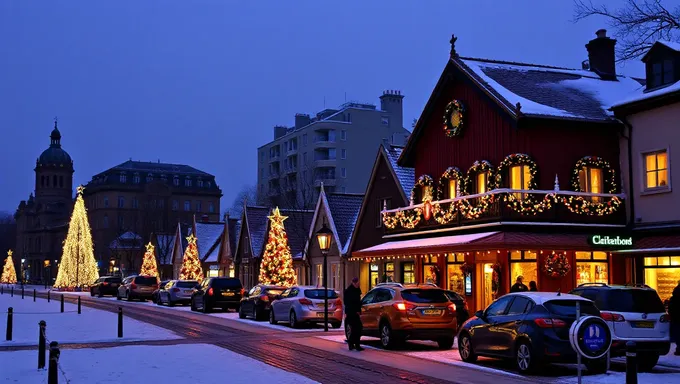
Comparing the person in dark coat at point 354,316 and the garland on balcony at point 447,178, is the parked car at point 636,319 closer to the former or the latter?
the person in dark coat at point 354,316

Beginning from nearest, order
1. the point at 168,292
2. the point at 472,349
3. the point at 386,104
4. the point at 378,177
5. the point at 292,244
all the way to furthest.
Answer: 1. the point at 472,349
2. the point at 378,177
3. the point at 168,292
4. the point at 292,244
5. the point at 386,104

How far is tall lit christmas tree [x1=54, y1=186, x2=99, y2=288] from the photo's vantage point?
73.8 meters

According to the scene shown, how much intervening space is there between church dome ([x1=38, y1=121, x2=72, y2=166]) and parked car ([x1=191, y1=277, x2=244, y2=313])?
430ft

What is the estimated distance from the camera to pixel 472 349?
722 inches

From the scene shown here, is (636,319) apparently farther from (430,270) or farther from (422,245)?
(430,270)

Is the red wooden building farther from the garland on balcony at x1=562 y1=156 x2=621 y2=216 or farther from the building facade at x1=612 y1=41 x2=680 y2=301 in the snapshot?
the building facade at x1=612 y1=41 x2=680 y2=301

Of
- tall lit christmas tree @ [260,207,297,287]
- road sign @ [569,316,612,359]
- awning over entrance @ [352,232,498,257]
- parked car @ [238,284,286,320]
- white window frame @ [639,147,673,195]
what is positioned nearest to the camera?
road sign @ [569,316,612,359]

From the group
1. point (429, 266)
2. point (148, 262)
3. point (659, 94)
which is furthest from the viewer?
point (148, 262)

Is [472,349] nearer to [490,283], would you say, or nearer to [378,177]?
[490,283]

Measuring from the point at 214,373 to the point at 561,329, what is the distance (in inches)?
260

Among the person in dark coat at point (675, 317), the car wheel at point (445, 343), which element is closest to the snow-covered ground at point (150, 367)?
the car wheel at point (445, 343)

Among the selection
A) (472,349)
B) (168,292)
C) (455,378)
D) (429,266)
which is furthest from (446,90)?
(168,292)

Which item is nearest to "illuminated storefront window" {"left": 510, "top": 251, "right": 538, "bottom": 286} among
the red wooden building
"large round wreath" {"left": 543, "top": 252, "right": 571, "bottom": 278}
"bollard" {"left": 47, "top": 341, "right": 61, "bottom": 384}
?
the red wooden building

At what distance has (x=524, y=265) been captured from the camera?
91.2ft
